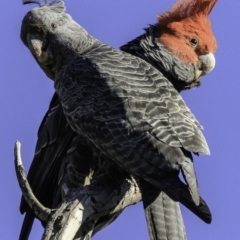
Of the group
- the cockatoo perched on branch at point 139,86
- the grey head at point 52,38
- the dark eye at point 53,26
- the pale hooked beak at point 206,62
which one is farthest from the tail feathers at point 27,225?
the pale hooked beak at point 206,62

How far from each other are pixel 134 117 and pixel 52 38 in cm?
202

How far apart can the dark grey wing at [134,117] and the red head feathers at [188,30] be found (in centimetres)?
76

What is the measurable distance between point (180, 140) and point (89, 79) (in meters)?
1.45

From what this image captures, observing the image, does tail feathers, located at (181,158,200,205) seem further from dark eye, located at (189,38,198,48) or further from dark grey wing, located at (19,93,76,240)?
dark eye, located at (189,38,198,48)

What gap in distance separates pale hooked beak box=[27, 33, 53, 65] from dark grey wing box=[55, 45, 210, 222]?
1.77ft

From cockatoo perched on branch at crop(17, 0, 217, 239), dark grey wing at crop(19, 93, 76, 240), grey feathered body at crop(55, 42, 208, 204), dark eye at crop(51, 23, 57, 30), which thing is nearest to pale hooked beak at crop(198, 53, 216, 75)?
cockatoo perched on branch at crop(17, 0, 217, 239)

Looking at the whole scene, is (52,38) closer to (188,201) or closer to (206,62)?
(206,62)

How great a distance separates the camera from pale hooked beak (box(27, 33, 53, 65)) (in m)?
8.81

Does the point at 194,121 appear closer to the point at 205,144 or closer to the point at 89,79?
the point at 205,144

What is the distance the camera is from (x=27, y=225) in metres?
7.89

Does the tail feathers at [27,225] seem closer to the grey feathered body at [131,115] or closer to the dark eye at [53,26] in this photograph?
the grey feathered body at [131,115]

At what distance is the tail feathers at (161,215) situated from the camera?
6.70 m

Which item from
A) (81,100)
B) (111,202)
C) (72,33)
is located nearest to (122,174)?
(111,202)

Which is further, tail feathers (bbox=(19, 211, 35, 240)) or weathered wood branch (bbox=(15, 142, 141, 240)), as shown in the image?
tail feathers (bbox=(19, 211, 35, 240))
